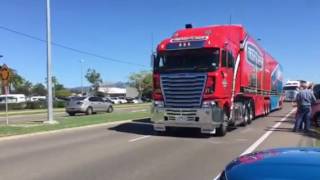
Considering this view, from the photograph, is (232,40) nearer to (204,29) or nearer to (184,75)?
(204,29)

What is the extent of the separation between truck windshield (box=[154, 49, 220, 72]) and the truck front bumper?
1434mm

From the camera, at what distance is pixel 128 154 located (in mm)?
13266

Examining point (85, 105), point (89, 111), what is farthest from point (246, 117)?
point (89, 111)

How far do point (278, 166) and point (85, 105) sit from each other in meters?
37.1

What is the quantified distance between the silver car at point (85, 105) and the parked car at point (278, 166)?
36.1 meters

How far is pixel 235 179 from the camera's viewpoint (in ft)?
15.1

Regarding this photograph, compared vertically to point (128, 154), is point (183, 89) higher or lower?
higher

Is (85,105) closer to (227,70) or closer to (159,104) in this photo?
(159,104)

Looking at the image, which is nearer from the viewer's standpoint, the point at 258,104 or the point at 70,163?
the point at 70,163

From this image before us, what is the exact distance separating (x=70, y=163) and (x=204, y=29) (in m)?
9.97

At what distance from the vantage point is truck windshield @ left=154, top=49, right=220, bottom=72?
58.2 feet

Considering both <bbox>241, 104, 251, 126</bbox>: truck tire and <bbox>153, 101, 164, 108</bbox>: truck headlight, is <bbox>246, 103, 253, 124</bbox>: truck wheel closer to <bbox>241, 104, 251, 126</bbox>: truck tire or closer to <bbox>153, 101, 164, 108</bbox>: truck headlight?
<bbox>241, 104, 251, 126</bbox>: truck tire

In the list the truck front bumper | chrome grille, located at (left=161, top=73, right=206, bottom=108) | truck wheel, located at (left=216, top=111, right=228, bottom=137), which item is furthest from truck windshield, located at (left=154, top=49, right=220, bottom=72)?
truck wheel, located at (left=216, top=111, right=228, bottom=137)

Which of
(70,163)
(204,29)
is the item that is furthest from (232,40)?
(70,163)
